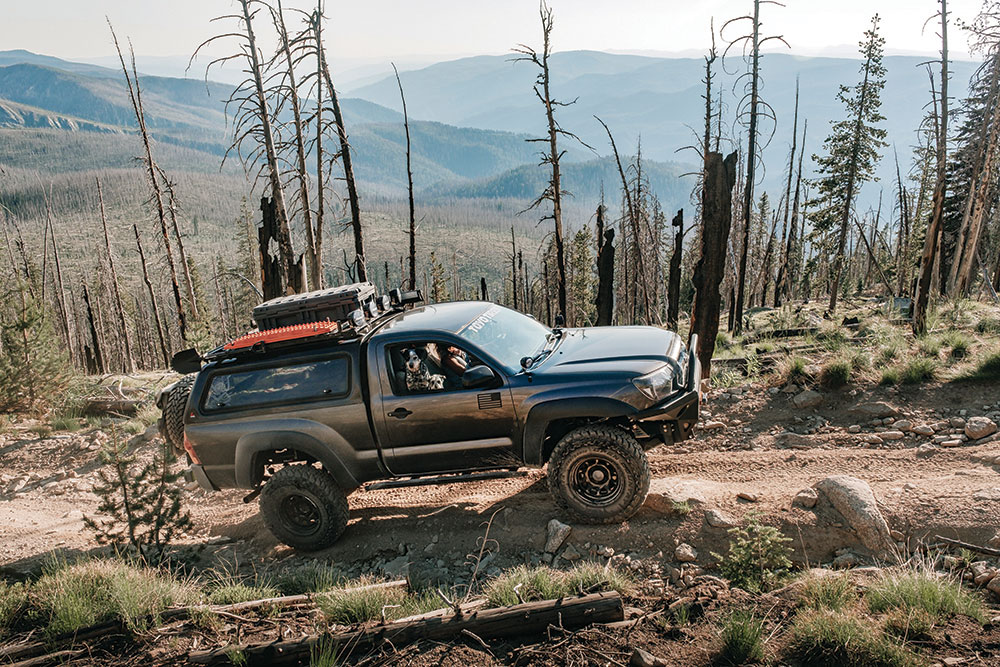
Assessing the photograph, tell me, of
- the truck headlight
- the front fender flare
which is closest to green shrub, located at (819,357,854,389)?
the truck headlight

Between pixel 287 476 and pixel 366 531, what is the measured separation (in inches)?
42.7

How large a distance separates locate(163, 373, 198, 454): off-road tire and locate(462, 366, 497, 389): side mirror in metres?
3.27

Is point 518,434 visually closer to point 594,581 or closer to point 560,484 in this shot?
point 560,484

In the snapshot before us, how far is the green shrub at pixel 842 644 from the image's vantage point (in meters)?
3.09

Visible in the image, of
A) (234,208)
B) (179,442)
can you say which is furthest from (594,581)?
(234,208)

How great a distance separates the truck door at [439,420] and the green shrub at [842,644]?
2.77 m

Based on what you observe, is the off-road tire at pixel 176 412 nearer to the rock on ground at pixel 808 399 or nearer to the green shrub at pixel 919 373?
the rock on ground at pixel 808 399

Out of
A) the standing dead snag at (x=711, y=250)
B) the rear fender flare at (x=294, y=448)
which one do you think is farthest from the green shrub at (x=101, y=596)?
the standing dead snag at (x=711, y=250)

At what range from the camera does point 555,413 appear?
528 centimetres

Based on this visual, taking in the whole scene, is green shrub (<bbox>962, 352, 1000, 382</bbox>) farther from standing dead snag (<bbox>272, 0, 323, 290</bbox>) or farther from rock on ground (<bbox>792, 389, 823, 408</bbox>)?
standing dead snag (<bbox>272, 0, 323, 290</bbox>)

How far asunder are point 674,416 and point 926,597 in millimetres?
2206

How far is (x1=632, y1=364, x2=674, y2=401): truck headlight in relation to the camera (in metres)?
5.18

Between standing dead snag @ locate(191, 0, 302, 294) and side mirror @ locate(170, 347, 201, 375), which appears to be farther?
standing dead snag @ locate(191, 0, 302, 294)

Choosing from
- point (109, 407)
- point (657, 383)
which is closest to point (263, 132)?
point (109, 407)
